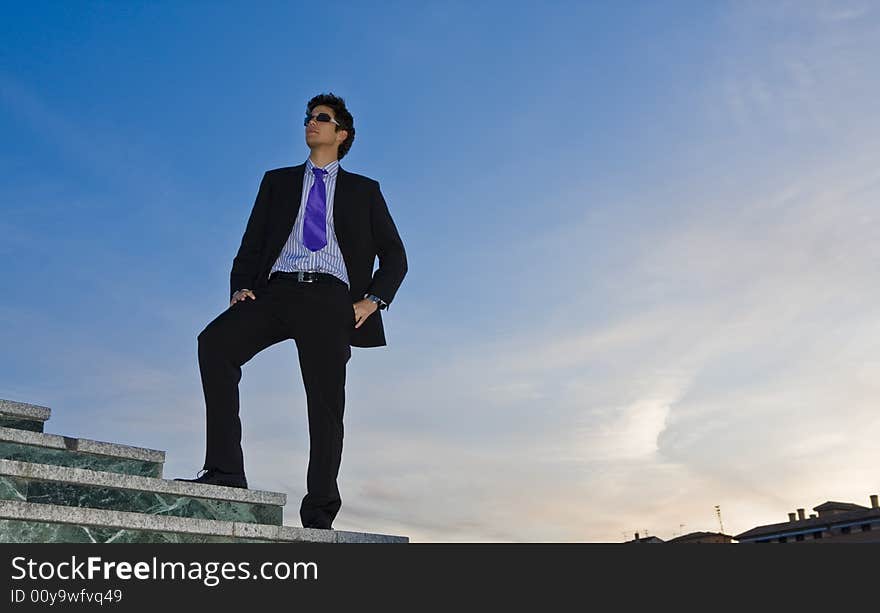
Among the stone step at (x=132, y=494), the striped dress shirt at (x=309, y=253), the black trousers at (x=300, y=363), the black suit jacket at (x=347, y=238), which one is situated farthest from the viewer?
the black suit jacket at (x=347, y=238)

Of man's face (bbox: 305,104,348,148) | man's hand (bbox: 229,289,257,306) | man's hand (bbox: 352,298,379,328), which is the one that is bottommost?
man's hand (bbox: 352,298,379,328)

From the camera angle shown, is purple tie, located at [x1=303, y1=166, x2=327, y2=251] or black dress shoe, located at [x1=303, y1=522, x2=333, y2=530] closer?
black dress shoe, located at [x1=303, y1=522, x2=333, y2=530]

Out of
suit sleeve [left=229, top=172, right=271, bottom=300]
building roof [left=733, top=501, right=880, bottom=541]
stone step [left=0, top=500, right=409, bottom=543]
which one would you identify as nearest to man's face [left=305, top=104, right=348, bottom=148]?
suit sleeve [left=229, top=172, right=271, bottom=300]

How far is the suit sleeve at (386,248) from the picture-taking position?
23.6 ft

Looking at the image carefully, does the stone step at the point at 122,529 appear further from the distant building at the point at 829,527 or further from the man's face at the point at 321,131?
the distant building at the point at 829,527

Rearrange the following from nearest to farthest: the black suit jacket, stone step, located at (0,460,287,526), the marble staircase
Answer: the marble staircase → stone step, located at (0,460,287,526) → the black suit jacket

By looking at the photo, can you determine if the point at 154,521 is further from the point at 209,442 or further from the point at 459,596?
the point at 459,596

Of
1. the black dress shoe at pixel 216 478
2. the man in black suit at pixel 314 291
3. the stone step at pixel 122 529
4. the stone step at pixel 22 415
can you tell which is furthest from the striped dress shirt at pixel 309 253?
the stone step at pixel 22 415

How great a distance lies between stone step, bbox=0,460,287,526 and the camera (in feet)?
19.4

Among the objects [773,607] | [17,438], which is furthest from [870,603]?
[17,438]

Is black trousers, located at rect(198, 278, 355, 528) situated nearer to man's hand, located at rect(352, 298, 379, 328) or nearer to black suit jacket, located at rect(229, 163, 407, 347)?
man's hand, located at rect(352, 298, 379, 328)

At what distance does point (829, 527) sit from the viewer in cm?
5544

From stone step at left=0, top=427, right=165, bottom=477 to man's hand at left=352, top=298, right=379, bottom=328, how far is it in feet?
6.35

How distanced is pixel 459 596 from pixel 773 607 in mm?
1538
